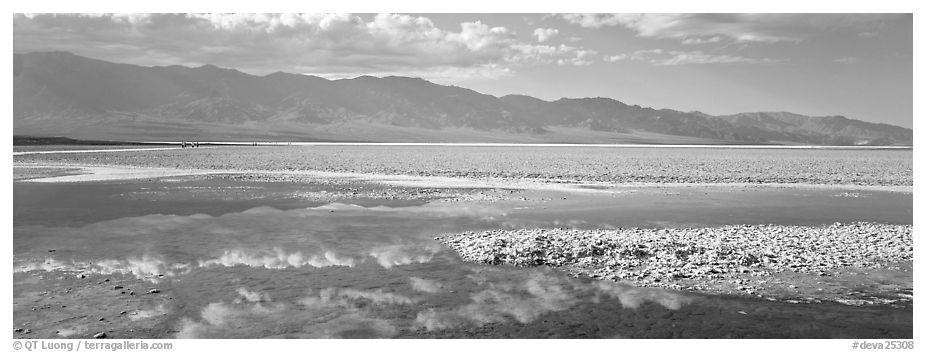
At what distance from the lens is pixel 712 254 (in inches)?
639

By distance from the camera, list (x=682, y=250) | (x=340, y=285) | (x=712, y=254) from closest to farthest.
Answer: (x=340, y=285), (x=712, y=254), (x=682, y=250)

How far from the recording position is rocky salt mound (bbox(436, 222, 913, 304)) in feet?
46.2

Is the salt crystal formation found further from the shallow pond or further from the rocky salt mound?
the shallow pond

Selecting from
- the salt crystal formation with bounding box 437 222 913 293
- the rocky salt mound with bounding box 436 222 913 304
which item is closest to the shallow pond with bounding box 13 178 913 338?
the rocky salt mound with bounding box 436 222 913 304

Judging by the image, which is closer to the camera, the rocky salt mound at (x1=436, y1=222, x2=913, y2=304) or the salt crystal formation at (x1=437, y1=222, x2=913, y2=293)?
the rocky salt mound at (x1=436, y1=222, x2=913, y2=304)

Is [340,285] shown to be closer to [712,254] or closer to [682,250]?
[682,250]

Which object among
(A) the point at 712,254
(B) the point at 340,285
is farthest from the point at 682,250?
(B) the point at 340,285

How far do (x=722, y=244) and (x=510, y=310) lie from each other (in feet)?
27.3

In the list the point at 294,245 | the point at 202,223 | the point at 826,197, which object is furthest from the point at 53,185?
the point at 826,197

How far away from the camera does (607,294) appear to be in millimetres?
13172

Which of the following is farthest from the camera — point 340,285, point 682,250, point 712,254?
point 682,250

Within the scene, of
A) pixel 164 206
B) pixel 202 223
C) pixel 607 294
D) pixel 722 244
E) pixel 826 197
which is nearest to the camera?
pixel 607 294

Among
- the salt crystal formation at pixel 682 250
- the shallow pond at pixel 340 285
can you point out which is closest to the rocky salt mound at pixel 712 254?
the salt crystal formation at pixel 682 250
